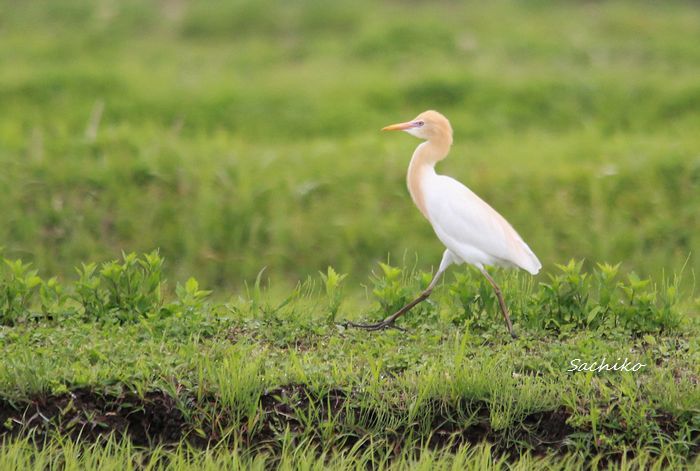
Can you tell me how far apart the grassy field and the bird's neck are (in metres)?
0.56

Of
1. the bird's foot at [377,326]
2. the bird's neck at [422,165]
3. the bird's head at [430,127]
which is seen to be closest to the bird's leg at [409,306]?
the bird's foot at [377,326]

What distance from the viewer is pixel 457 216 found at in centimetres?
476

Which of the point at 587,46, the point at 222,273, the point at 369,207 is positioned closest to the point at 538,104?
the point at 587,46

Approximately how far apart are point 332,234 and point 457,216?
272 centimetres

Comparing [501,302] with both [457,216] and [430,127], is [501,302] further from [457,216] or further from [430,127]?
[430,127]

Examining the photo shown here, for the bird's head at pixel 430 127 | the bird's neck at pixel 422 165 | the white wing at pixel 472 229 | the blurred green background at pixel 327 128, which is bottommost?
the blurred green background at pixel 327 128

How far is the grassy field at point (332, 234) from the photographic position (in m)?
4.32

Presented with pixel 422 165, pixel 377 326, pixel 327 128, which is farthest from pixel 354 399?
pixel 327 128

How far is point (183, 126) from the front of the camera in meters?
8.88

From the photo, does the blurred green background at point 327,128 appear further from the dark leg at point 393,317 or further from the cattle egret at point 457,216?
the cattle egret at point 457,216

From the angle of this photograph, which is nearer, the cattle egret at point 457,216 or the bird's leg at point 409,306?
the cattle egret at point 457,216

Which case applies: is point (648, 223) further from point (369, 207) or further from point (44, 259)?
point (44, 259)

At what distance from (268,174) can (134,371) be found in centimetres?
347

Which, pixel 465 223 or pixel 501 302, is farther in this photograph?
pixel 501 302
